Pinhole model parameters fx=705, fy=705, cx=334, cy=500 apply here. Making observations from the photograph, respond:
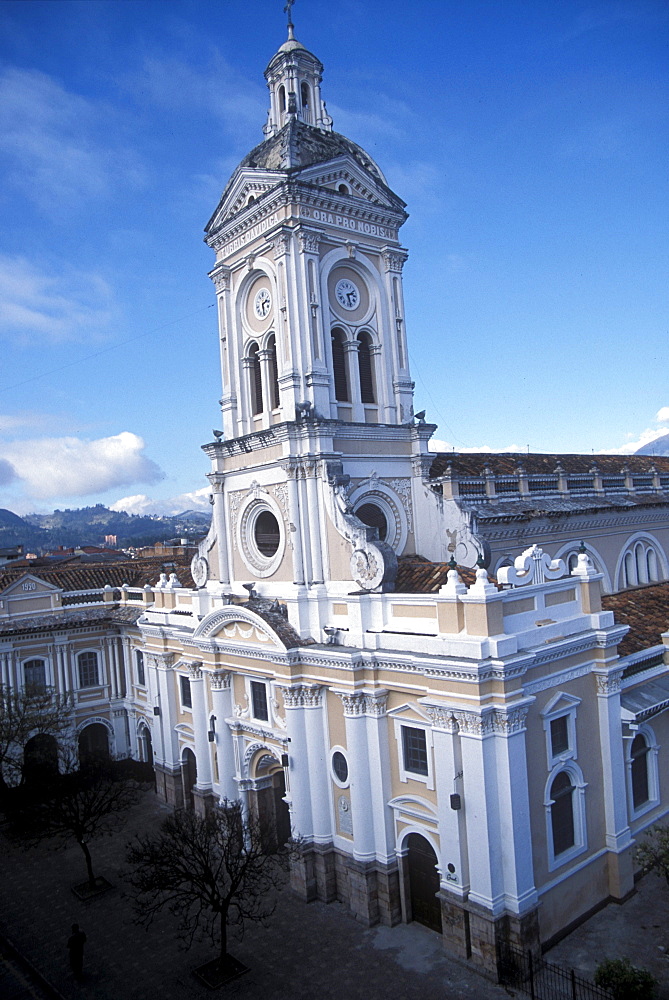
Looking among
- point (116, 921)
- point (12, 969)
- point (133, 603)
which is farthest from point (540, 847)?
point (133, 603)

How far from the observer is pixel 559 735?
18344mm

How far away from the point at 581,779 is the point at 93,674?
23456mm

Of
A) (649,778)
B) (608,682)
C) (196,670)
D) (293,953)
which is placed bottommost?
(293,953)

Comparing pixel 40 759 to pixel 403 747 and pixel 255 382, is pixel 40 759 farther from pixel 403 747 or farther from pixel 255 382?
pixel 403 747

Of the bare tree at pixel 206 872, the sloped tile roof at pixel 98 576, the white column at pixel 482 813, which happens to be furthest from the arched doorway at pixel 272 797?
the sloped tile roof at pixel 98 576

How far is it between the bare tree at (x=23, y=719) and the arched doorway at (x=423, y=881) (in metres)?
15.2

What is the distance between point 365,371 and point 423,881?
51.5 feet

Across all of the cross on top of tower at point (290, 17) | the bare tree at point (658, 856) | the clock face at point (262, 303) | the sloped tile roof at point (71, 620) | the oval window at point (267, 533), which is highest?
the cross on top of tower at point (290, 17)

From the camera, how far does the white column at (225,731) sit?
2411cm

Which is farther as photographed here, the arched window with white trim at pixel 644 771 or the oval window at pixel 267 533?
the oval window at pixel 267 533

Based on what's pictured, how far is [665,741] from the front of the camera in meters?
22.1

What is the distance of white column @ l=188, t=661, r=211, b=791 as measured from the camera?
993 inches

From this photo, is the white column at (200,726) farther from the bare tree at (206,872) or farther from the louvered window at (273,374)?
the louvered window at (273,374)

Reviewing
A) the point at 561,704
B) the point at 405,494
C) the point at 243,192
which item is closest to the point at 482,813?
the point at 561,704
